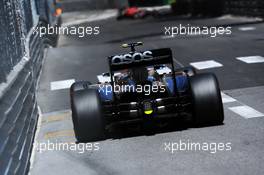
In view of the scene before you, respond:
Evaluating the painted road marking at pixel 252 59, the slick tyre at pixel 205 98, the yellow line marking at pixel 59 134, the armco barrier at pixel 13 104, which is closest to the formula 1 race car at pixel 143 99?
the slick tyre at pixel 205 98

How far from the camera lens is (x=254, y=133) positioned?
9.21m

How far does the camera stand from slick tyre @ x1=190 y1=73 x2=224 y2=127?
940cm

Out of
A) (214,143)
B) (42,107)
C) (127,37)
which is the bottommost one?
(127,37)

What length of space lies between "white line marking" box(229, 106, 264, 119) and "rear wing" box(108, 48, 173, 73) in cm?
211

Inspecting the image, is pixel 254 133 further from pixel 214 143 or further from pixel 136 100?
pixel 136 100

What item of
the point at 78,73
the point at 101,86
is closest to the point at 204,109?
the point at 101,86

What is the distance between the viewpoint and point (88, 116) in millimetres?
9258

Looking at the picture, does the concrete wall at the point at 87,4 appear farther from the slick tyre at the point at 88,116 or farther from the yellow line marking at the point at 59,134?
the slick tyre at the point at 88,116

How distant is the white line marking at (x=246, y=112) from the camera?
10.5m

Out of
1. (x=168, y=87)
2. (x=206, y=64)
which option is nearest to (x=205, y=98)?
(x=168, y=87)

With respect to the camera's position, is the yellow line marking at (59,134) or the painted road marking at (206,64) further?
the painted road marking at (206,64)

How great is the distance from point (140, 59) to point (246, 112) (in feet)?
8.62

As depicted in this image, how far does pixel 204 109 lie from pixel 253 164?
6.74ft

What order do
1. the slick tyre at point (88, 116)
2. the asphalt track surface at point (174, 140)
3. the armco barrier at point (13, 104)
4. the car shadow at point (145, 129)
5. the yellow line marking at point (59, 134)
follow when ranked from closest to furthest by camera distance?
the armco barrier at point (13, 104), the asphalt track surface at point (174, 140), the slick tyre at point (88, 116), the car shadow at point (145, 129), the yellow line marking at point (59, 134)
